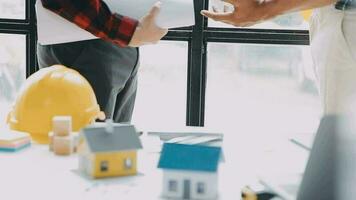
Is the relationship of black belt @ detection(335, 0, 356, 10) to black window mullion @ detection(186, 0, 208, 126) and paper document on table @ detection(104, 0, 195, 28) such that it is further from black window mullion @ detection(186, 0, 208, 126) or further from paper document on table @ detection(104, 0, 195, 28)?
black window mullion @ detection(186, 0, 208, 126)

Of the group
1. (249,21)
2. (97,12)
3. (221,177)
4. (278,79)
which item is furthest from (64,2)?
(278,79)

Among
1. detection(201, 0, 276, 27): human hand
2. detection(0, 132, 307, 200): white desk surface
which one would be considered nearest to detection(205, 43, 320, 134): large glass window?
detection(201, 0, 276, 27): human hand

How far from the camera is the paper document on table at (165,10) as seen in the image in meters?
1.53

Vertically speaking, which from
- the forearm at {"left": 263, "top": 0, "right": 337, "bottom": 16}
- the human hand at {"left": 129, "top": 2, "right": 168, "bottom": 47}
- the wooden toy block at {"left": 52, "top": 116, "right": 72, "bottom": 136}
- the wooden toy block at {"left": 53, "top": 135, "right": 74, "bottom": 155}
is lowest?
the wooden toy block at {"left": 53, "top": 135, "right": 74, "bottom": 155}

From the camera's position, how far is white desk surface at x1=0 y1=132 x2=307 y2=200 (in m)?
0.96

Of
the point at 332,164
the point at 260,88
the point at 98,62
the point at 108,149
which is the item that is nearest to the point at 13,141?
the point at 108,149

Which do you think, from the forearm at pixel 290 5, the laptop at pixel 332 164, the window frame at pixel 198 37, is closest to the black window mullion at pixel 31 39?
the window frame at pixel 198 37

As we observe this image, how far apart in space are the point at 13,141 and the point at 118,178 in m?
0.28

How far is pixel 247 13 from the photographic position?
62.5 inches

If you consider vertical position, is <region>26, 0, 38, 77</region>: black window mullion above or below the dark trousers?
above

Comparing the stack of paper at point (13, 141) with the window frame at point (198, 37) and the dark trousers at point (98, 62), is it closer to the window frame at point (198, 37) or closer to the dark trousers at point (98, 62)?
the dark trousers at point (98, 62)

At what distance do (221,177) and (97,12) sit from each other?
0.61 meters

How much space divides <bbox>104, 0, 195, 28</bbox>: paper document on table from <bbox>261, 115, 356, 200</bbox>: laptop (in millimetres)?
814

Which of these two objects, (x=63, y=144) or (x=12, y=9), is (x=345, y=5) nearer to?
(x=63, y=144)
